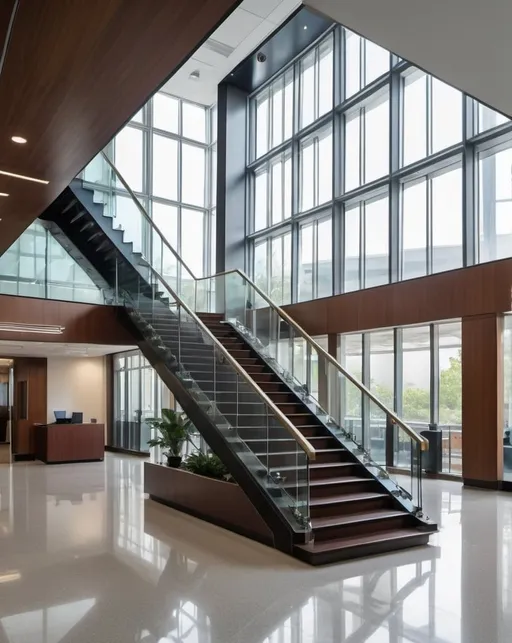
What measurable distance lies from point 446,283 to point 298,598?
25.5 feet

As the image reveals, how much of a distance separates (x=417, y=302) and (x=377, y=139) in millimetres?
4648

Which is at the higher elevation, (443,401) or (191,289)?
(191,289)

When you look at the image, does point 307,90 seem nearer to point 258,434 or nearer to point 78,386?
point 78,386

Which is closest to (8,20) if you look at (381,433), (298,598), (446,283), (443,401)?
(298,598)

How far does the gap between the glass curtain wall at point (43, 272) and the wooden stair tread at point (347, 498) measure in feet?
24.7

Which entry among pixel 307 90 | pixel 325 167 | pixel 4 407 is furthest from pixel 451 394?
pixel 4 407

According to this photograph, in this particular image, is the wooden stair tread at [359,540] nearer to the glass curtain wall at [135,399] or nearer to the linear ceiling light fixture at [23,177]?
the linear ceiling light fixture at [23,177]

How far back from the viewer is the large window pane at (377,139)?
14.2m

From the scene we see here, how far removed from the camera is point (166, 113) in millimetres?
20594

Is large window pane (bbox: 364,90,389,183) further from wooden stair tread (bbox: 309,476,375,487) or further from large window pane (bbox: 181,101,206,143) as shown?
wooden stair tread (bbox: 309,476,375,487)

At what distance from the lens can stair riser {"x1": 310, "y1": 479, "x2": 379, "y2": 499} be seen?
748 cm

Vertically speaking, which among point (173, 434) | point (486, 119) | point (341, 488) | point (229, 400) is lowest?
point (341, 488)

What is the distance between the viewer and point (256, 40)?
16.0 m

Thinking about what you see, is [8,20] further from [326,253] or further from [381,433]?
[326,253]
